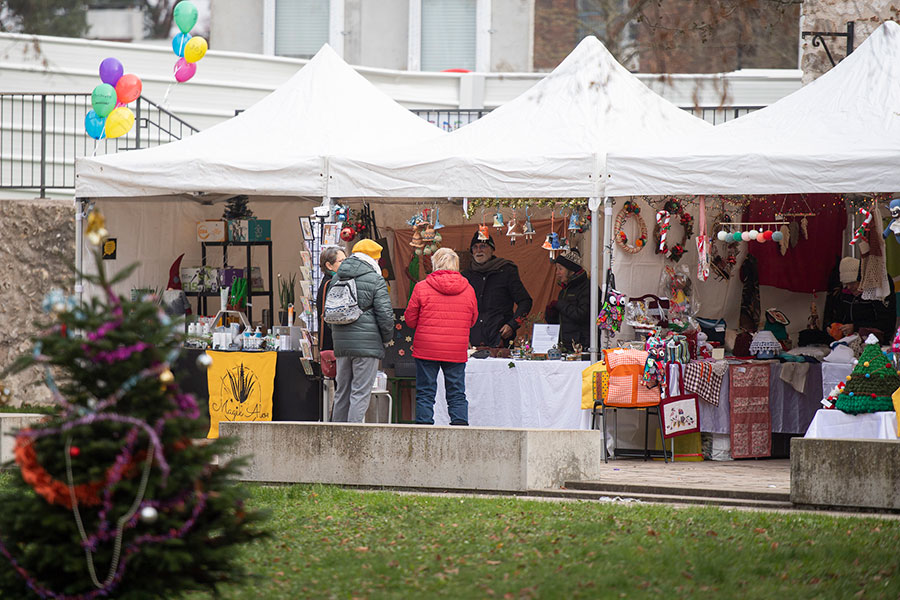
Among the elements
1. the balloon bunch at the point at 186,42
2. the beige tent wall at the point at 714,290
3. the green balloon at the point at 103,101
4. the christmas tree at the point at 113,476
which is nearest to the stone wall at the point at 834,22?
the beige tent wall at the point at 714,290

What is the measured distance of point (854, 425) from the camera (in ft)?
27.9

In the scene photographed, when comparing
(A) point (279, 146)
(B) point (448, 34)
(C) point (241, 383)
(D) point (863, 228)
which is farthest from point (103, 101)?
(B) point (448, 34)

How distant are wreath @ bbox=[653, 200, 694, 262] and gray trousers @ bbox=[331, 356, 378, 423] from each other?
2874 millimetres

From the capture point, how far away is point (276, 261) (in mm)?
13203

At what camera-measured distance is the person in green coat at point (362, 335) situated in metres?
9.43

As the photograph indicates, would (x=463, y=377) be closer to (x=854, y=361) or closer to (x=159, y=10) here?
(x=854, y=361)

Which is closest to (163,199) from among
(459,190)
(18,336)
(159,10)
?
(18,336)

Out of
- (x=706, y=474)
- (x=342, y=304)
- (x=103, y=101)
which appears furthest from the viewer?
(x=103, y=101)

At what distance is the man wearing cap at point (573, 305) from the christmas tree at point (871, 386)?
2.70m

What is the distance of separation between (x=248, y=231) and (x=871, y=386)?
6.71 metres

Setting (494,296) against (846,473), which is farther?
(494,296)

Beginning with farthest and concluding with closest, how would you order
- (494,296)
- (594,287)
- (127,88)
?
(127,88), (494,296), (594,287)

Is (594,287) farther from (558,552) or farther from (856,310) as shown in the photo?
(558,552)

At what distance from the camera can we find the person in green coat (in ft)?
30.9
